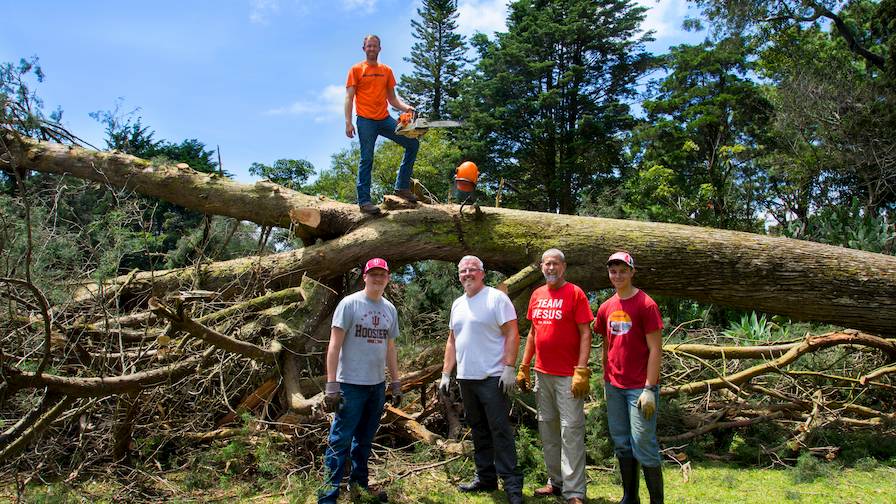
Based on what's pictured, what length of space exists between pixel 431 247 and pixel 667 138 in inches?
782

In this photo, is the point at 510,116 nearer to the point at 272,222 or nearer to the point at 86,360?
the point at 272,222

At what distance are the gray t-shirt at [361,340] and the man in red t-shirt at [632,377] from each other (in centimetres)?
141

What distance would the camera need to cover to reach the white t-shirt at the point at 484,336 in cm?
390

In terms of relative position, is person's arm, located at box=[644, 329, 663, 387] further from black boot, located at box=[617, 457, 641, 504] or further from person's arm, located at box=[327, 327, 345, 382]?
person's arm, located at box=[327, 327, 345, 382]

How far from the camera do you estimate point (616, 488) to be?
13.8 feet

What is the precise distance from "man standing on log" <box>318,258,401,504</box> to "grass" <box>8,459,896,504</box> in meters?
0.21

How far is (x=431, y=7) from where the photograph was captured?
29531mm

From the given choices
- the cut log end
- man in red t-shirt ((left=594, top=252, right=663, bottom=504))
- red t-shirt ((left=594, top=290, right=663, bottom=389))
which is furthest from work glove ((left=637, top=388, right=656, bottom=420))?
the cut log end

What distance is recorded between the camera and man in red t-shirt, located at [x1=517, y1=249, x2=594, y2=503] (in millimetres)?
3795

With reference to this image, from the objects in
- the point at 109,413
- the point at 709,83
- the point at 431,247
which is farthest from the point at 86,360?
the point at 709,83

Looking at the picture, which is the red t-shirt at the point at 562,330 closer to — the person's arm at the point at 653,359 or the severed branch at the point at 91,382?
the person's arm at the point at 653,359

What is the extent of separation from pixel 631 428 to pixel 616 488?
2.60ft

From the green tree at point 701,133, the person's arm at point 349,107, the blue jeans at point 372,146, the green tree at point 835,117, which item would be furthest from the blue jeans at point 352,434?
the green tree at point 701,133

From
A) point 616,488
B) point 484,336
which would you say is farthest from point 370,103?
point 616,488
